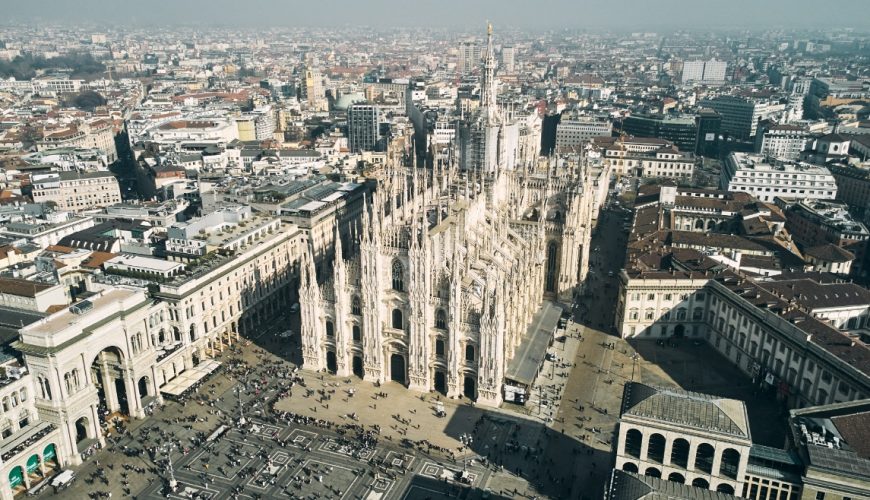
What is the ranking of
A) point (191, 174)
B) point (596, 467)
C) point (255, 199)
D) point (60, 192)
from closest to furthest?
point (596, 467) → point (255, 199) → point (60, 192) → point (191, 174)

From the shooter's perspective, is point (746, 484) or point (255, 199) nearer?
point (746, 484)

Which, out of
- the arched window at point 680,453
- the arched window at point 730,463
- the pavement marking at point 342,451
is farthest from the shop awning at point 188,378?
the arched window at point 730,463

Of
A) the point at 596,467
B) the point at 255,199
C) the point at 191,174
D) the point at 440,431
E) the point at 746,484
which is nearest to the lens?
the point at 746,484

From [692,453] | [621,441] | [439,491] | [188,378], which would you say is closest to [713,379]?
[692,453]

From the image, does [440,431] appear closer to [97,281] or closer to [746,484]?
[746,484]

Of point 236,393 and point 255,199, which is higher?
point 255,199

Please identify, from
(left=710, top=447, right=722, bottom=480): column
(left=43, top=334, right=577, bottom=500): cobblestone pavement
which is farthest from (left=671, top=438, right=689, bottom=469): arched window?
(left=43, top=334, right=577, bottom=500): cobblestone pavement

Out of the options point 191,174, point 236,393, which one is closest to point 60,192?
point 191,174
